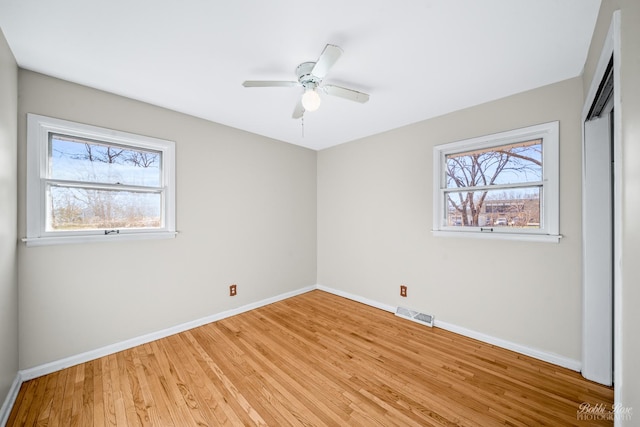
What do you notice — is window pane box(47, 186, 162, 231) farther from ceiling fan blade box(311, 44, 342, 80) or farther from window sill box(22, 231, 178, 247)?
ceiling fan blade box(311, 44, 342, 80)

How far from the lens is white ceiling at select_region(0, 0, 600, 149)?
1.37 metres

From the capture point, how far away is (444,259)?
2766 millimetres

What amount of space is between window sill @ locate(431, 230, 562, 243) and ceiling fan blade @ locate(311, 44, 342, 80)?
2106 mm

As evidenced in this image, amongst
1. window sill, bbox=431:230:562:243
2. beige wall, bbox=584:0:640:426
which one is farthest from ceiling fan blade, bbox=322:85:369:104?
window sill, bbox=431:230:562:243

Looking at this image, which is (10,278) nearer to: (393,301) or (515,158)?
(393,301)

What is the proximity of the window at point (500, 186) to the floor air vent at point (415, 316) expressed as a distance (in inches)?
39.0

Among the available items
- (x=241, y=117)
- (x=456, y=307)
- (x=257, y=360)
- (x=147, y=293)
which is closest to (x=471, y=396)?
(x=456, y=307)

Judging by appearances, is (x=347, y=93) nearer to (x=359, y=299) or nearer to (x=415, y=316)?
(x=415, y=316)

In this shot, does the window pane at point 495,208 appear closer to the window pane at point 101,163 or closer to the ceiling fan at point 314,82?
the ceiling fan at point 314,82

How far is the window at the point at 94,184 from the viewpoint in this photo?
6.47 feet

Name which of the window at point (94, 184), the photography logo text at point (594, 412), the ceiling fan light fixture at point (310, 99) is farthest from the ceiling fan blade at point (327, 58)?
the photography logo text at point (594, 412)

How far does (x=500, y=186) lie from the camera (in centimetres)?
244

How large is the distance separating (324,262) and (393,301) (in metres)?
1.31

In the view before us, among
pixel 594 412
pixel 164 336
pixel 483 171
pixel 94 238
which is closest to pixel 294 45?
pixel 483 171
